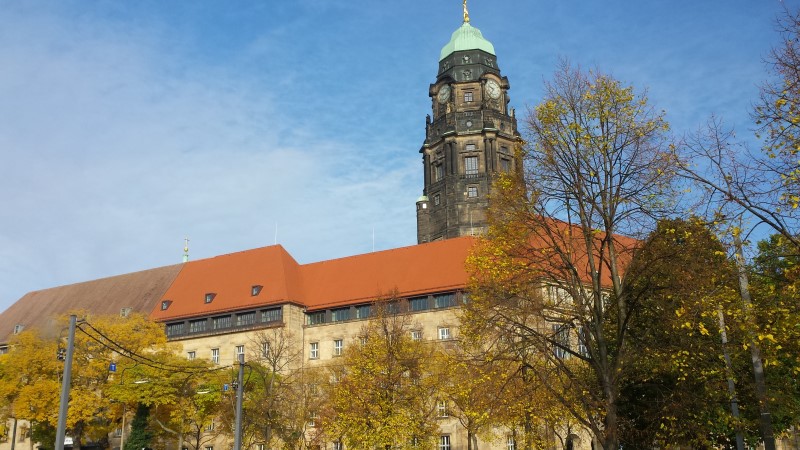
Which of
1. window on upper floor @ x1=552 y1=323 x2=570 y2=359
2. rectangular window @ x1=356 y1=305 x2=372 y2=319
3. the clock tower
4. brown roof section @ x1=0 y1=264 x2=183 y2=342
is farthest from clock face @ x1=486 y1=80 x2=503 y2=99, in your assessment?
window on upper floor @ x1=552 y1=323 x2=570 y2=359

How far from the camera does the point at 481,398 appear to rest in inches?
864

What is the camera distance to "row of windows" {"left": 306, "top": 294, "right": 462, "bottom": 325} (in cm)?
6016

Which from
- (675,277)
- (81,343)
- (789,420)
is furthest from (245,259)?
(675,277)

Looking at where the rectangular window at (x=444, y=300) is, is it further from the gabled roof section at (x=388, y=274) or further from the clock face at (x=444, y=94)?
the clock face at (x=444, y=94)

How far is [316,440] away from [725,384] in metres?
30.8

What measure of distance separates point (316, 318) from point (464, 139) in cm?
2668

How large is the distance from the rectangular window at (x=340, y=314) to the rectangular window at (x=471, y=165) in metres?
22.5

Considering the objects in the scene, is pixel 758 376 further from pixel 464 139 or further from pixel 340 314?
pixel 464 139

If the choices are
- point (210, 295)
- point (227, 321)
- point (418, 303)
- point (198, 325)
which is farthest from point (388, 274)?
point (198, 325)

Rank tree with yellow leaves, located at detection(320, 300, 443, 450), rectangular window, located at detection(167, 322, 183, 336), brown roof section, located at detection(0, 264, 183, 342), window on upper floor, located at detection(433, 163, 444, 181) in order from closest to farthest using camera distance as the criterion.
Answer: tree with yellow leaves, located at detection(320, 300, 443, 450)
rectangular window, located at detection(167, 322, 183, 336)
brown roof section, located at detection(0, 264, 183, 342)
window on upper floor, located at detection(433, 163, 444, 181)

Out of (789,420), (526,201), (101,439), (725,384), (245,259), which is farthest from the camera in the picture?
(245,259)

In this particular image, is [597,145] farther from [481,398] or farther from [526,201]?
[481,398]

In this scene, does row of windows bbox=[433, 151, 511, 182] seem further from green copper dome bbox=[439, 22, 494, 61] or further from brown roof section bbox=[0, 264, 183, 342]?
brown roof section bbox=[0, 264, 183, 342]

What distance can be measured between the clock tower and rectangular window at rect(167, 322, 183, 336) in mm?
26723
